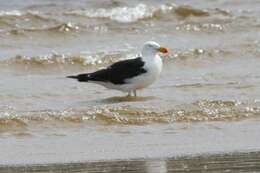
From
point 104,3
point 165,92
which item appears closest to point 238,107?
point 165,92

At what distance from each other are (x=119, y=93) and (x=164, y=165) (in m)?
4.29

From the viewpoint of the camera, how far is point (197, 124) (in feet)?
30.8

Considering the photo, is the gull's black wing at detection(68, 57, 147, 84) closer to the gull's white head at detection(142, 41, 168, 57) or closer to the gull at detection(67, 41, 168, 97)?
the gull at detection(67, 41, 168, 97)

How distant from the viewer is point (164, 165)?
7441 millimetres

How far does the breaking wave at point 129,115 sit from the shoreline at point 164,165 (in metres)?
1.72

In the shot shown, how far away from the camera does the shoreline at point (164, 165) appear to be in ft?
23.9

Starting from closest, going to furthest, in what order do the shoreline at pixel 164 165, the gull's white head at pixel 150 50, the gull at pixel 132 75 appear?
the shoreline at pixel 164 165
the gull at pixel 132 75
the gull's white head at pixel 150 50

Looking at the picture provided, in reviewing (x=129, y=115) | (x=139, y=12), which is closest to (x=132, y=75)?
(x=129, y=115)

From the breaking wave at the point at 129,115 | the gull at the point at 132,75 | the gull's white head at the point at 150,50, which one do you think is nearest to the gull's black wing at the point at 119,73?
the gull at the point at 132,75

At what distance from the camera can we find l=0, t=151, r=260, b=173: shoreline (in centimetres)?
729

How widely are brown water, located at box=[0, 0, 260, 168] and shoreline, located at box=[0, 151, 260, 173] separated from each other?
0.75 feet

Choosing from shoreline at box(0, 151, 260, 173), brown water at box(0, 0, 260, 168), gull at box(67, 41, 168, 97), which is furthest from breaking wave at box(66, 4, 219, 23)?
shoreline at box(0, 151, 260, 173)

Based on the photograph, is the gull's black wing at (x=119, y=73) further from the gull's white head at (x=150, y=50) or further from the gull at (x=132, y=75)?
the gull's white head at (x=150, y=50)

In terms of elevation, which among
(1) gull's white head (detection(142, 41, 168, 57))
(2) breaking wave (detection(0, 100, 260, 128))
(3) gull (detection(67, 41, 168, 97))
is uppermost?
(1) gull's white head (detection(142, 41, 168, 57))
